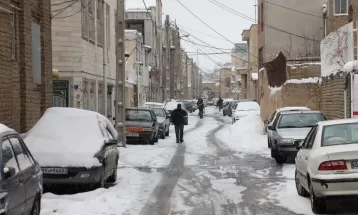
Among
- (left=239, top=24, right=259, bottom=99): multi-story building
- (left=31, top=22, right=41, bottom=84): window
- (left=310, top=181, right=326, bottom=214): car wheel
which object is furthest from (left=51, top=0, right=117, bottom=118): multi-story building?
(left=239, top=24, right=259, bottom=99): multi-story building

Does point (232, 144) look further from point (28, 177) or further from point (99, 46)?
point (28, 177)

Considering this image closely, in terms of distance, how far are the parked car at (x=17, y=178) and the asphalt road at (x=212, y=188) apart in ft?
7.22

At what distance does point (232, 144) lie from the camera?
25.3 metres

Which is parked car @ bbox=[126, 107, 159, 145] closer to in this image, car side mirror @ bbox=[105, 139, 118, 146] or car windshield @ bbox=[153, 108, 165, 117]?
car windshield @ bbox=[153, 108, 165, 117]

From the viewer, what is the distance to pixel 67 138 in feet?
38.8

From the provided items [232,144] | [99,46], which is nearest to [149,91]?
[99,46]

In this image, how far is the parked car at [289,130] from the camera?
1648 cm

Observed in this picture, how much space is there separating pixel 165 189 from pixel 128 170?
3516mm

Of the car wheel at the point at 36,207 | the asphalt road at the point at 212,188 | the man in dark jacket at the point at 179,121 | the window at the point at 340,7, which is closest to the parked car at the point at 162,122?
the man in dark jacket at the point at 179,121

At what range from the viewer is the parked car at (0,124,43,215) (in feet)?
21.3

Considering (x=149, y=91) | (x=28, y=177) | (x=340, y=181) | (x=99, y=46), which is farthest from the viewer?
(x=149, y=91)

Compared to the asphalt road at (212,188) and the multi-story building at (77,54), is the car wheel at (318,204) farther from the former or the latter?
the multi-story building at (77,54)

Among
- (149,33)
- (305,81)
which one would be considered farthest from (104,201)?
(149,33)

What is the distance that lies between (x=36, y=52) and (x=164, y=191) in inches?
297
